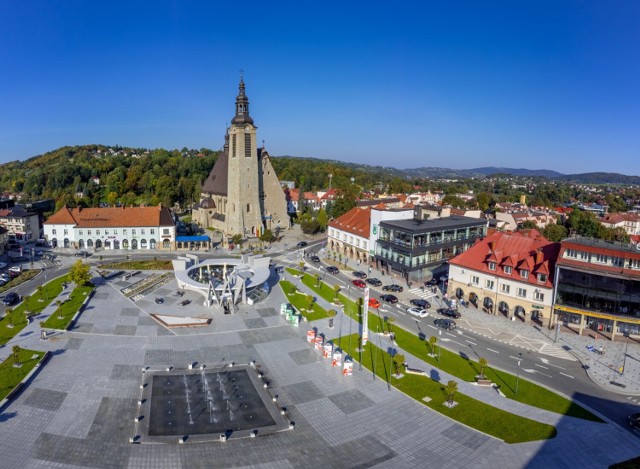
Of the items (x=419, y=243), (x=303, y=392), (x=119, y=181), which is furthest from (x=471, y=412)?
(x=119, y=181)

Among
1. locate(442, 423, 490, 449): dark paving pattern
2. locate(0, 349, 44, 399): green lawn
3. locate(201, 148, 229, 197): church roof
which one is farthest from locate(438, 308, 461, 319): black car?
locate(201, 148, 229, 197): church roof

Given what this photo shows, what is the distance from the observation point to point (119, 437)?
2342cm

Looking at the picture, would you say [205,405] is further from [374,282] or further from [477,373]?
[374,282]

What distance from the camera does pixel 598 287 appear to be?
3900 centimetres

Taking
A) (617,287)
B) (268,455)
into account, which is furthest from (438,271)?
(268,455)

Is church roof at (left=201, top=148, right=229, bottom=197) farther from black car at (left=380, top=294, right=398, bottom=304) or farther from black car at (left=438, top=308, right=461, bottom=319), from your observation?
black car at (left=438, top=308, right=461, bottom=319)

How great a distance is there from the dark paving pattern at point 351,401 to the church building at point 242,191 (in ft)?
183

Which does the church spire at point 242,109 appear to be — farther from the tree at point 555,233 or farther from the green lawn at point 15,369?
the tree at point 555,233

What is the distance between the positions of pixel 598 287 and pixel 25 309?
180 ft

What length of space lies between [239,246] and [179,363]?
43.8 meters

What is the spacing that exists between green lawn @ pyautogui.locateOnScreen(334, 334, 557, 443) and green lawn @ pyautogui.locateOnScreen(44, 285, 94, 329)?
27.6 m

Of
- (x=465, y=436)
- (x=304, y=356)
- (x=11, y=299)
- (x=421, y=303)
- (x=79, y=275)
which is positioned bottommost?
(x=465, y=436)

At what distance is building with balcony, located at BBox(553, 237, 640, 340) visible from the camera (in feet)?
124

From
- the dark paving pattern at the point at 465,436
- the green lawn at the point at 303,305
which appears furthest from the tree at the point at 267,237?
the dark paving pattern at the point at 465,436
